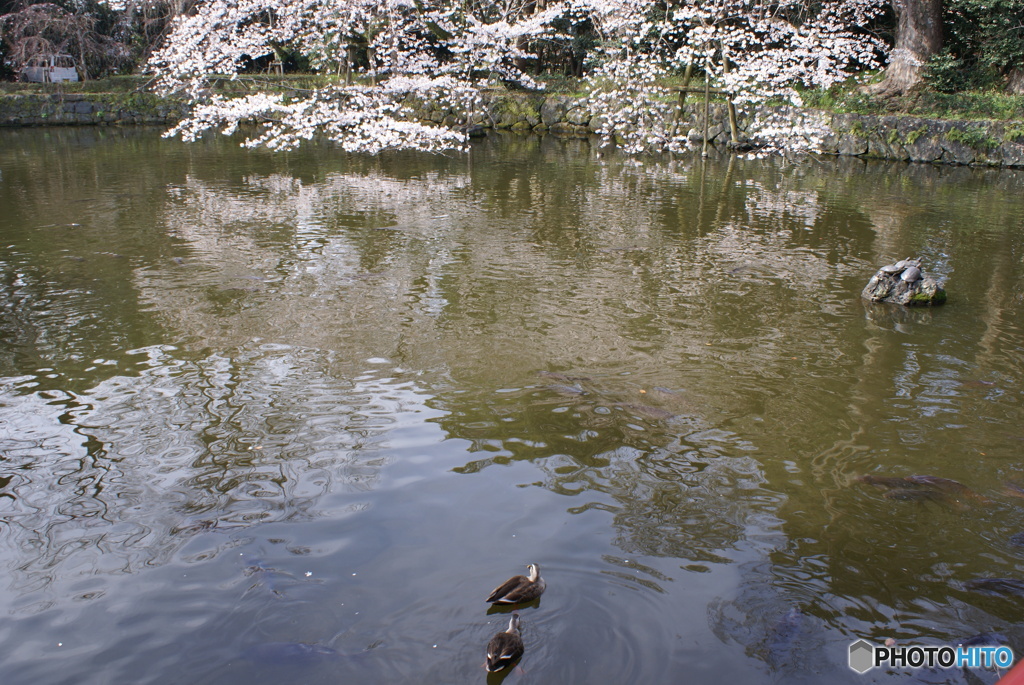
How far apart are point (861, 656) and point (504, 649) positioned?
5.48ft

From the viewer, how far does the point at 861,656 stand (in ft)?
11.1

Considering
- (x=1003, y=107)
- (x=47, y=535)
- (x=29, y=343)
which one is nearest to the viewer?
(x=47, y=535)

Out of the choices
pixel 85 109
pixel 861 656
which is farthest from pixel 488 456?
pixel 85 109

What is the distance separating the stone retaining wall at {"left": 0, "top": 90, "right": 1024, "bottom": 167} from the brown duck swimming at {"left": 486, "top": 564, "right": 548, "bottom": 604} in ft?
60.0

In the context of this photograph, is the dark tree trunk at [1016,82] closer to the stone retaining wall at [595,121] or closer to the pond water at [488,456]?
the stone retaining wall at [595,121]

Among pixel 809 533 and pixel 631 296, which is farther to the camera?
pixel 631 296

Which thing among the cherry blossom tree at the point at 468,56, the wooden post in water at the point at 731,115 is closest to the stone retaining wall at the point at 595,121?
the wooden post in water at the point at 731,115

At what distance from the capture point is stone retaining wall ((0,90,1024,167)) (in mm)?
19328

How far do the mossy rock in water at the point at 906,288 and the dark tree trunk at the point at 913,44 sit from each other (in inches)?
629

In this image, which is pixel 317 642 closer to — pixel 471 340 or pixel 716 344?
pixel 471 340

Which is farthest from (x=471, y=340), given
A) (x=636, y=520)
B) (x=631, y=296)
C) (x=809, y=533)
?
(x=809, y=533)

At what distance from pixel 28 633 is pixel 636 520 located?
322cm

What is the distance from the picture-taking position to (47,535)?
13.7 ft

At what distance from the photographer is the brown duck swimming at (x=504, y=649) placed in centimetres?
322
